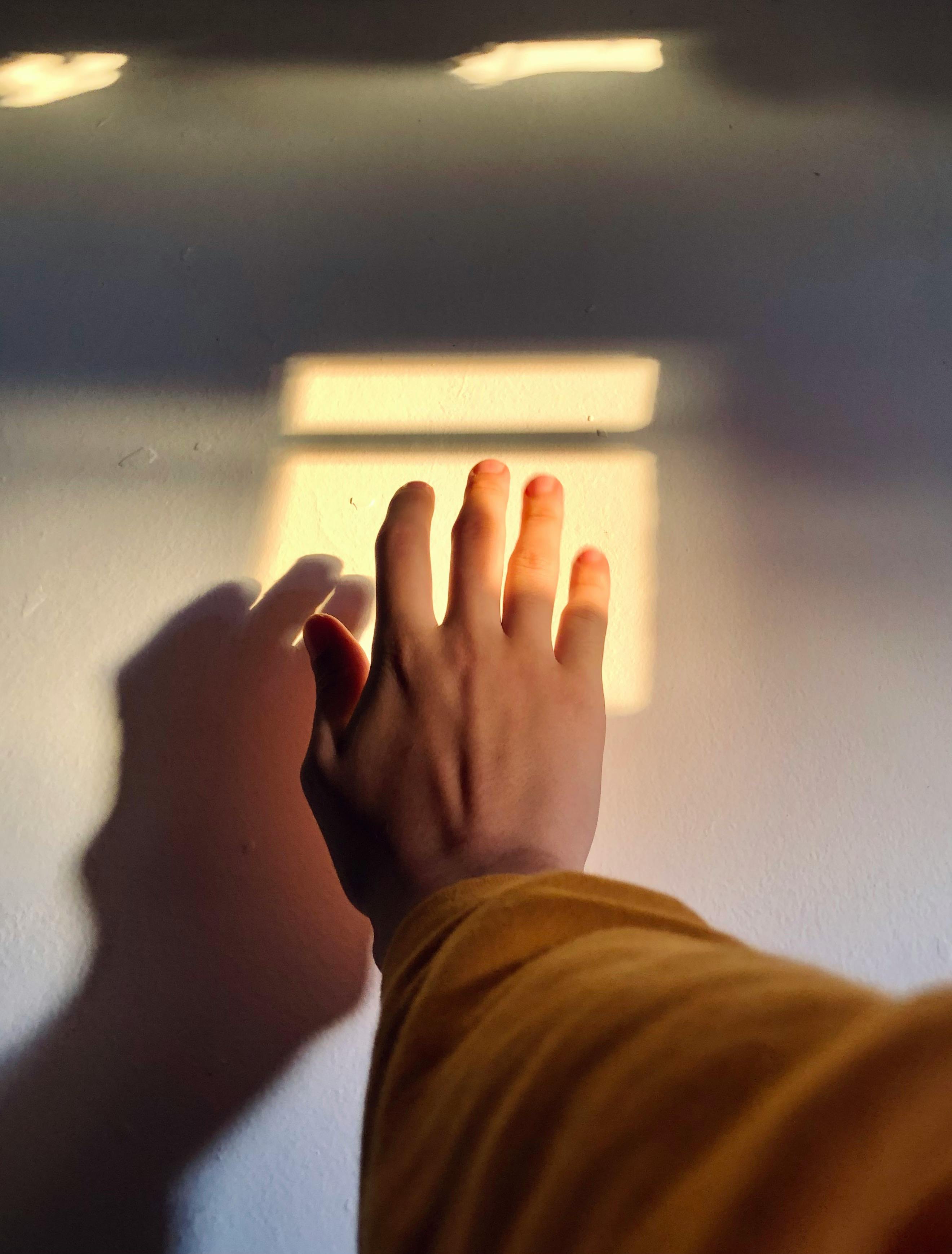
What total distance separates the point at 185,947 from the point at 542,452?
362 millimetres

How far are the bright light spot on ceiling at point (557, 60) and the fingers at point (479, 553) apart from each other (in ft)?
1.09

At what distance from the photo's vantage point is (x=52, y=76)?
0.58 m

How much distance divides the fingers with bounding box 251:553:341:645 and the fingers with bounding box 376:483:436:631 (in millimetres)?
41

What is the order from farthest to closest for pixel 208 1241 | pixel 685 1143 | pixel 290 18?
pixel 290 18 → pixel 208 1241 → pixel 685 1143

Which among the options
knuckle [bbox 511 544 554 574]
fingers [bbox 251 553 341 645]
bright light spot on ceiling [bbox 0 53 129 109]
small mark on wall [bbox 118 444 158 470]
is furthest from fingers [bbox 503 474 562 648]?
bright light spot on ceiling [bbox 0 53 129 109]

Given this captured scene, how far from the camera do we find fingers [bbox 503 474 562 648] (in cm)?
45

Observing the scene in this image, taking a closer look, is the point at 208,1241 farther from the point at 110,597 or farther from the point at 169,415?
the point at 169,415

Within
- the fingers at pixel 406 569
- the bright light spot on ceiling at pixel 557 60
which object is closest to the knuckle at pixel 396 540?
the fingers at pixel 406 569

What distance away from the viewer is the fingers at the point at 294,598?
0.46 metres

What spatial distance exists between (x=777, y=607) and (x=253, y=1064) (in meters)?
0.40

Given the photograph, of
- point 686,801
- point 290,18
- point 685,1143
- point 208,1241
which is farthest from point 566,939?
point 290,18

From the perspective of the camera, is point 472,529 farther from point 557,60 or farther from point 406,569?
point 557,60

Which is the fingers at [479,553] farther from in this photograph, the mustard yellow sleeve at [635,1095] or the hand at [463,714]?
the mustard yellow sleeve at [635,1095]

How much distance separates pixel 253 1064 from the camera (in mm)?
415
